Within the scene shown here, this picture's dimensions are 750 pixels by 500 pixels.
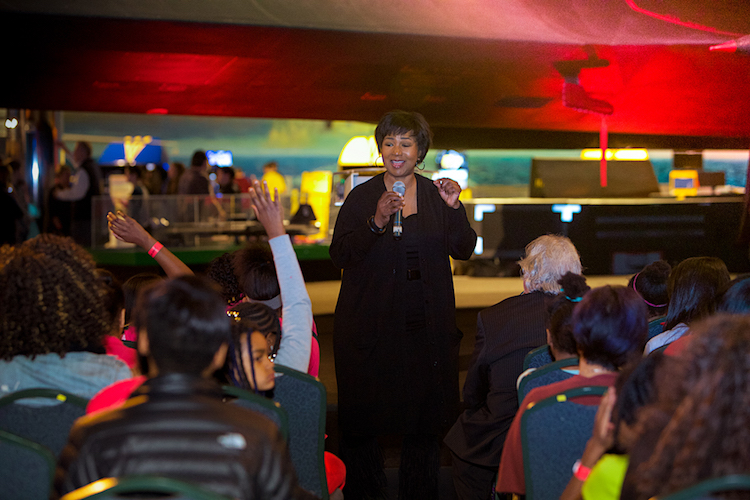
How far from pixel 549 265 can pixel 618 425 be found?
3.62 ft

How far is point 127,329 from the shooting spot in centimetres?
245

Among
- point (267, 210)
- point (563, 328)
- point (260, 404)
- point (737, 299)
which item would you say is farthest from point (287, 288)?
point (737, 299)

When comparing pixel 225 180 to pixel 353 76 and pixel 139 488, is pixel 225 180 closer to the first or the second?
pixel 353 76

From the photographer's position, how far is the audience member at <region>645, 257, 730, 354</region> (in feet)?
6.86

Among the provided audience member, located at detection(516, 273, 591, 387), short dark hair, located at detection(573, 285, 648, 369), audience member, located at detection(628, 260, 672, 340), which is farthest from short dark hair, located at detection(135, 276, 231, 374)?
audience member, located at detection(628, 260, 672, 340)

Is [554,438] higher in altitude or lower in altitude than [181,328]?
lower

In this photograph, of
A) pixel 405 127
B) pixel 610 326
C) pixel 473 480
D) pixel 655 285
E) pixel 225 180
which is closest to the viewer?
pixel 610 326

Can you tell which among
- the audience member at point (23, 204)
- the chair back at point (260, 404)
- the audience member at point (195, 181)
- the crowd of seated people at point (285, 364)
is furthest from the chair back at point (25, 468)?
the audience member at point (195, 181)

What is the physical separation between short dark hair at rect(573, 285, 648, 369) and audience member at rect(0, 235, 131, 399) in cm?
102

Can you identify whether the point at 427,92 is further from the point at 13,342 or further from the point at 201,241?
the point at 13,342

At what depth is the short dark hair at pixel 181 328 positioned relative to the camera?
3.23ft

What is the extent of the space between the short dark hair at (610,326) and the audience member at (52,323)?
1.02m

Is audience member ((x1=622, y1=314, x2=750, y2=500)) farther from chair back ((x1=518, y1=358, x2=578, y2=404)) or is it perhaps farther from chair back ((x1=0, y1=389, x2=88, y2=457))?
chair back ((x1=0, y1=389, x2=88, y2=457))

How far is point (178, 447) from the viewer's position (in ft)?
2.94
